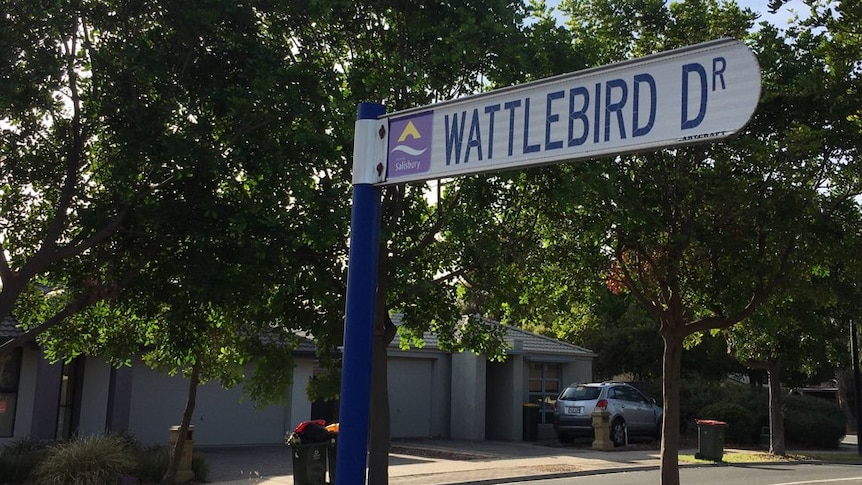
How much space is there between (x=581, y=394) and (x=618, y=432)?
1.55 meters

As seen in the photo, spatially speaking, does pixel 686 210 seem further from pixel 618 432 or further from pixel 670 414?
pixel 618 432

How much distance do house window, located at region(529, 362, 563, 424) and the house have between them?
1.4 inches

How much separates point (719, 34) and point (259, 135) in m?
6.78

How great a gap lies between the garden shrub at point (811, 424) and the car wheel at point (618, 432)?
21.3 ft

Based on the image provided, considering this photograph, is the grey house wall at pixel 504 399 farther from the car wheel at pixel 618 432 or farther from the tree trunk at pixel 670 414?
the tree trunk at pixel 670 414

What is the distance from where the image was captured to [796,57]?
39.8 feet

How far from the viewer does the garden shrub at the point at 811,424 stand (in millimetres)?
27500

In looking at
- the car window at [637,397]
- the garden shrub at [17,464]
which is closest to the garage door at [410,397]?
the car window at [637,397]

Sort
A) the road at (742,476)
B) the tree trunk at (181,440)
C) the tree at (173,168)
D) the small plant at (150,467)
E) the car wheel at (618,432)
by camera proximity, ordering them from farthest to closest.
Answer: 1. the car wheel at (618,432)
2. the road at (742,476)
3. the small plant at (150,467)
4. the tree trunk at (181,440)
5. the tree at (173,168)

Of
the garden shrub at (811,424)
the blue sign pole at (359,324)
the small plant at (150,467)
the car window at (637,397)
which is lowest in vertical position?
the small plant at (150,467)

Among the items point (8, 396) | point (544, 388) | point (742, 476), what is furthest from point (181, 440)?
point (544, 388)

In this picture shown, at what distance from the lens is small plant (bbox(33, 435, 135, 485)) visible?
1277 centimetres

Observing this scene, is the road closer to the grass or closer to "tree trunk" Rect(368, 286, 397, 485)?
the grass

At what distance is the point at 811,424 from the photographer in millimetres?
27406
